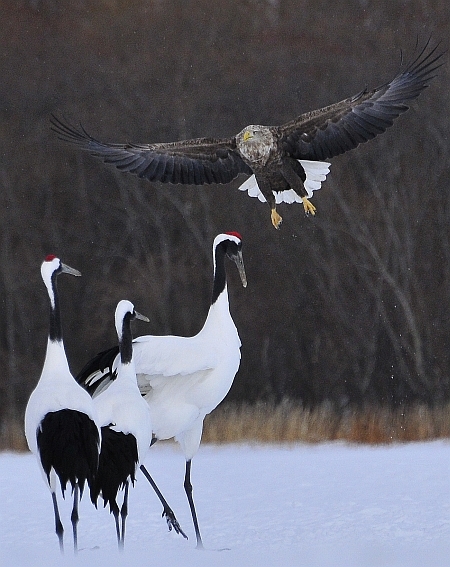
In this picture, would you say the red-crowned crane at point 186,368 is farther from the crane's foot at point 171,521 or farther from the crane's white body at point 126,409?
the crane's white body at point 126,409

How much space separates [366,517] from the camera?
16.6 feet

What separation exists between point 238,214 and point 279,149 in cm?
423

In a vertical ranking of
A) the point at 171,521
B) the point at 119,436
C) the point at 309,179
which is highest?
the point at 309,179

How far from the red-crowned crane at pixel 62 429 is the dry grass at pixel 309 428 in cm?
290

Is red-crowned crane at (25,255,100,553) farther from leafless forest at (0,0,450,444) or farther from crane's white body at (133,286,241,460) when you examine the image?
leafless forest at (0,0,450,444)

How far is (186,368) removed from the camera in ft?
16.5

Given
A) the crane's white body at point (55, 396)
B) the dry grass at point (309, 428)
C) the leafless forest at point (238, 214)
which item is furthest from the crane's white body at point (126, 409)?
the leafless forest at point (238, 214)

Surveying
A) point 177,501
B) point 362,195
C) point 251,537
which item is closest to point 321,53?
point 362,195

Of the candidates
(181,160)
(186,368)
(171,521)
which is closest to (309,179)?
(181,160)

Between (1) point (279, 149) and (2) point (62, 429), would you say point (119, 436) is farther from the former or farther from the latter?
(1) point (279, 149)

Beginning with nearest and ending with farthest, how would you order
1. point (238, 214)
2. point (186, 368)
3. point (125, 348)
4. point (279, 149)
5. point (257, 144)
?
1. point (125, 348)
2. point (186, 368)
3. point (257, 144)
4. point (279, 149)
5. point (238, 214)

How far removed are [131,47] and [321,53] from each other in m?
1.59

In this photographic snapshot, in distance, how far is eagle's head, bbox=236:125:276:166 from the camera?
613 centimetres

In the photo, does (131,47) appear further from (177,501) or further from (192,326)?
(177,501)
